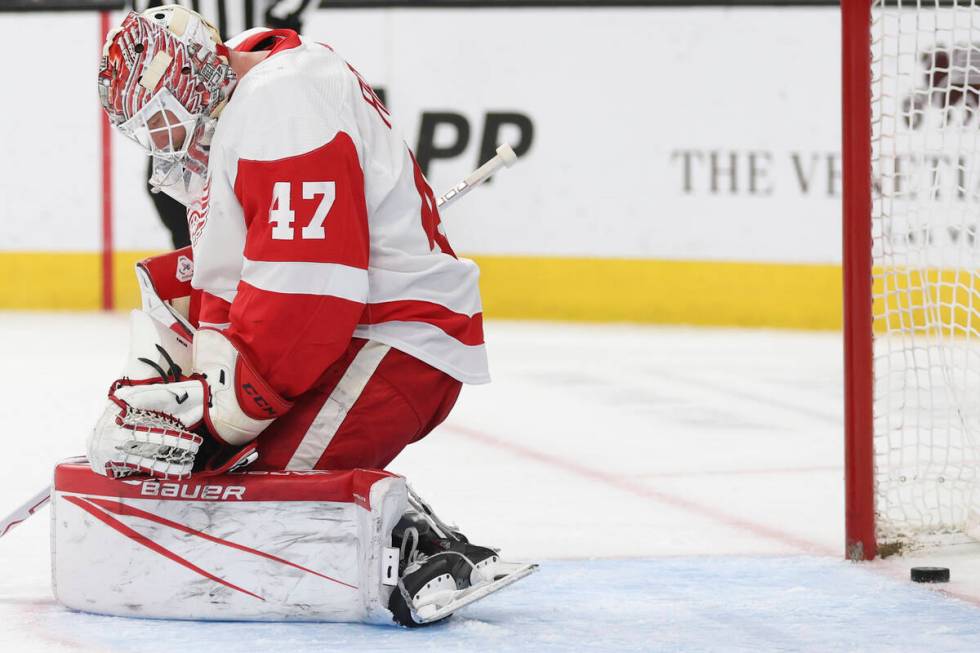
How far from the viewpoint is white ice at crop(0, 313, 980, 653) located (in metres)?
2.32

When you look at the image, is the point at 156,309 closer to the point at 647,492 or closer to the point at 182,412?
the point at 182,412

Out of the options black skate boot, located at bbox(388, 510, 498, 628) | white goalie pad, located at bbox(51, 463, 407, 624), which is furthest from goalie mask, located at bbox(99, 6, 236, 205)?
black skate boot, located at bbox(388, 510, 498, 628)

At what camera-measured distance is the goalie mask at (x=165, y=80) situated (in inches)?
A: 92.1

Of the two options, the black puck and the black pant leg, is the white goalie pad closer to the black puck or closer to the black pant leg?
the black puck

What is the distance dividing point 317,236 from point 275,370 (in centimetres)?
19

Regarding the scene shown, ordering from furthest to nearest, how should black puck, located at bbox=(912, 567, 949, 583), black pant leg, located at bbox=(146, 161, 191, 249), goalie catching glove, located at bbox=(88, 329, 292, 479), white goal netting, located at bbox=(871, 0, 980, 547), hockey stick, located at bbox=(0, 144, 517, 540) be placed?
1. black pant leg, located at bbox=(146, 161, 191, 249)
2. white goal netting, located at bbox=(871, 0, 980, 547)
3. black puck, located at bbox=(912, 567, 949, 583)
4. hockey stick, located at bbox=(0, 144, 517, 540)
5. goalie catching glove, located at bbox=(88, 329, 292, 479)

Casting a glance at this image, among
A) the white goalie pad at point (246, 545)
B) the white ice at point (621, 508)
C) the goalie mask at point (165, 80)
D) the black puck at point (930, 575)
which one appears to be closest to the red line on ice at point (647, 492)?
the white ice at point (621, 508)

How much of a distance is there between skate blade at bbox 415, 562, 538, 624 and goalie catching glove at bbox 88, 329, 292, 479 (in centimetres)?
34

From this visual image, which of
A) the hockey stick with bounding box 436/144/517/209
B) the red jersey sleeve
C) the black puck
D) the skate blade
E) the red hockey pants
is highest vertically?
the hockey stick with bounding box 436/144/517/209

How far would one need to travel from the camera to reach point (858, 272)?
2854 mm

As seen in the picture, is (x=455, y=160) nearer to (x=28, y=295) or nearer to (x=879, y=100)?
(x=28, y=295)

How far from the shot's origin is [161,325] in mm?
2473

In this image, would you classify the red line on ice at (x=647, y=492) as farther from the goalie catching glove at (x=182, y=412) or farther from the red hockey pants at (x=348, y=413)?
the goalie catching glove at (x=182, y=412)

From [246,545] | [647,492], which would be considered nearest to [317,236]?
[246,545]
